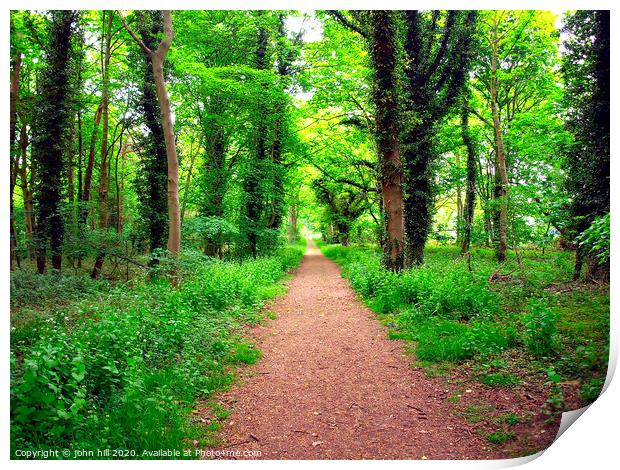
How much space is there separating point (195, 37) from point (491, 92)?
10.4 metres

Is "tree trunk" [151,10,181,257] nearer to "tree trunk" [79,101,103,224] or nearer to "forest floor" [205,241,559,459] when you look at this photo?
"tree trunk" [79,101,103,224]

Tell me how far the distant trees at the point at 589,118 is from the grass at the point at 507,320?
0.59m

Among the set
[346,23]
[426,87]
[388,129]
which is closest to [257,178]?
[388,129]

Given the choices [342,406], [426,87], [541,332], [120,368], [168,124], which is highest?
[426,87]

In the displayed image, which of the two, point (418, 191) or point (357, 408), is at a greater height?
point (418, 191)

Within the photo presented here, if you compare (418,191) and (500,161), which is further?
(500,161)

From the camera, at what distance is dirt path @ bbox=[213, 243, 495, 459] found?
126 inches

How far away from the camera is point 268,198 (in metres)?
15.4

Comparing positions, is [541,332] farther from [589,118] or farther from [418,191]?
[418,191]

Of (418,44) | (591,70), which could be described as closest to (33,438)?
(591,70)

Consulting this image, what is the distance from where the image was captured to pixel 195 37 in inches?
425

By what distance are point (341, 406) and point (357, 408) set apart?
0.18 metres

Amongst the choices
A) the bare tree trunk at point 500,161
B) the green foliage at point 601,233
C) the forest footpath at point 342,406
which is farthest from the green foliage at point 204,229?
the green foliage at point 601,233

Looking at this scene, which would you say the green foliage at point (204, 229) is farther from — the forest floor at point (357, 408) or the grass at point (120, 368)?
the forest floor at point (357, 408)
